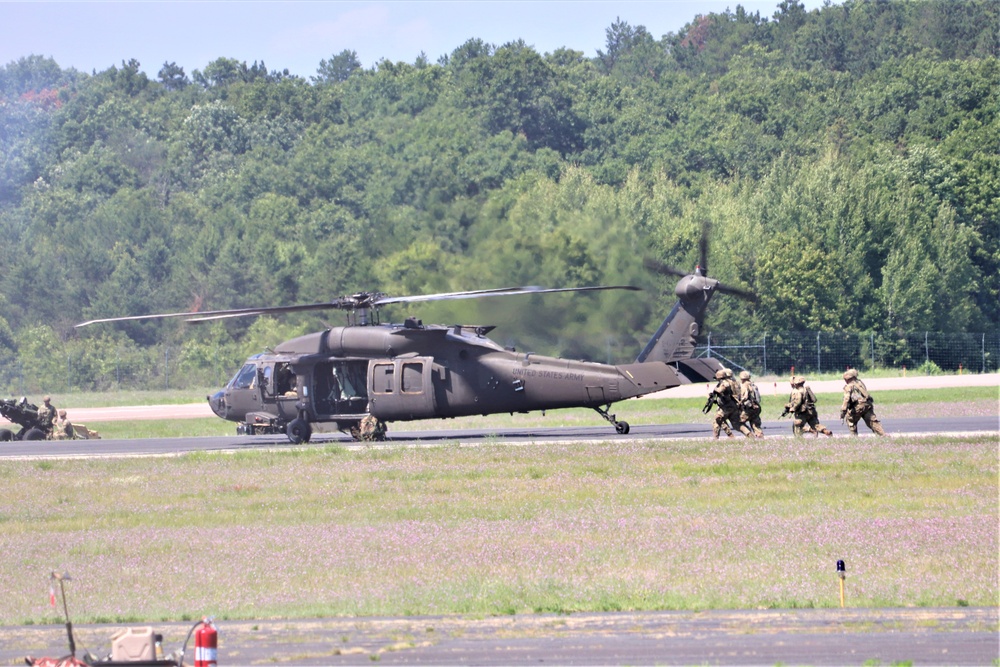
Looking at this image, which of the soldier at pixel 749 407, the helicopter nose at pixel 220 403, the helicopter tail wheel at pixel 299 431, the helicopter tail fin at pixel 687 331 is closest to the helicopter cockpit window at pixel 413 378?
the helicopter tail wheel at pixel 299 431

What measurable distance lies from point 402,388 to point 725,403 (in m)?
7.85

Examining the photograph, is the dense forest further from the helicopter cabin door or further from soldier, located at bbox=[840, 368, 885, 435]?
soldier, located at bbox=[840, 368, 885, 435]

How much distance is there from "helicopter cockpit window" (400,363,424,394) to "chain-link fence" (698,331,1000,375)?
30.0 meters

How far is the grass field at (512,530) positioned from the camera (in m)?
15.2

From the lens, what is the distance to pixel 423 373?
31516 mm

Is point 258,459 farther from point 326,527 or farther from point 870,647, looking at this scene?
point 870,647

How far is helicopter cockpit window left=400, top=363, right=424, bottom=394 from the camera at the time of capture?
104ft

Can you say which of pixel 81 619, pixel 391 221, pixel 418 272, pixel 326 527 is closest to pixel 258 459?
pixel 326 527

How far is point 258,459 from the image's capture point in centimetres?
2897

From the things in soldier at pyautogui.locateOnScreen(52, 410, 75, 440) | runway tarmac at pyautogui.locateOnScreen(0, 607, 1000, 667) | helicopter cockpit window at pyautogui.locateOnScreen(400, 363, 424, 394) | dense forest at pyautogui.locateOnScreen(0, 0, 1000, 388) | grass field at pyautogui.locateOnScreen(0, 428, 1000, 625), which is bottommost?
runway tarmac at pyautogui.locateOnScreen(0, 607, 1000, 667)

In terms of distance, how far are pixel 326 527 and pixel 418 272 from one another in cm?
3541

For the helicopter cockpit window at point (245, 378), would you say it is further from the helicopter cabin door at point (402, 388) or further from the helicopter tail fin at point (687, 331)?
the helicopter tail fin at point (687, 331)

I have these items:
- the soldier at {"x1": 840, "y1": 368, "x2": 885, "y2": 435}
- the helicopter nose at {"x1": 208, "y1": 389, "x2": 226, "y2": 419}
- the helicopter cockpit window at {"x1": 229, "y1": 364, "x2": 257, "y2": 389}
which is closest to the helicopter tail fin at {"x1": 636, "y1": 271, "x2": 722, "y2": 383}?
the soldier at {"x1": 840, "y1": 368, "x2": 885, "y2": 435}

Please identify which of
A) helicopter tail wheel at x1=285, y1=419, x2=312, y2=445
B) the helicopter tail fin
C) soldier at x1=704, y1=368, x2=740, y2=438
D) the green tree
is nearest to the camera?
soldier at x1=704, y1=368, x2=740, y2=438
